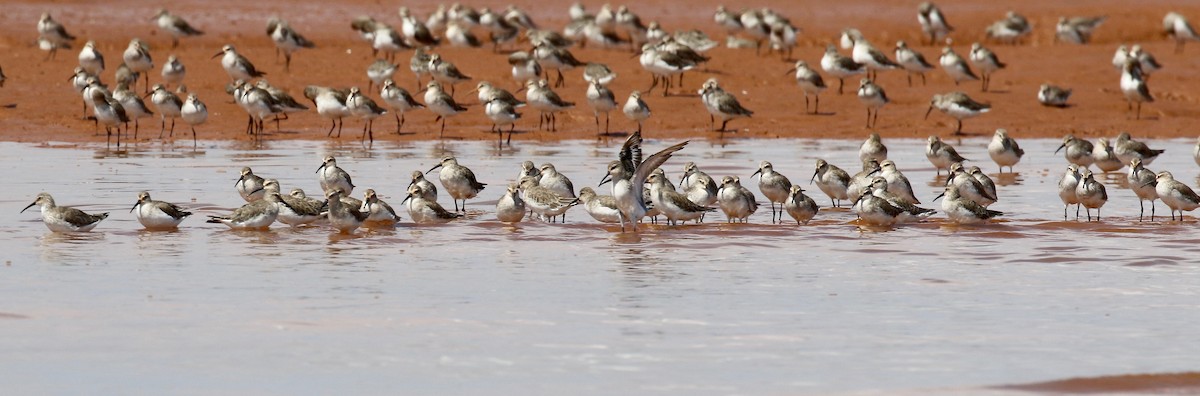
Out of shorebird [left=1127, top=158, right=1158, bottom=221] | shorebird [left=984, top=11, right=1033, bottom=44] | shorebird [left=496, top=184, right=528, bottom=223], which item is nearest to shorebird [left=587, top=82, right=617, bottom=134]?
shorebird [left=496, top=184, right=528, bottom=223]

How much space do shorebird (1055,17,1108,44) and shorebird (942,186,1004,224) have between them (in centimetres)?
2937

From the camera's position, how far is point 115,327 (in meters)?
11.9

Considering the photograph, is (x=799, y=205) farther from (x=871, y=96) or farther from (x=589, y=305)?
(x=871, y=96)

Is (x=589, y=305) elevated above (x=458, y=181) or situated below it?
below

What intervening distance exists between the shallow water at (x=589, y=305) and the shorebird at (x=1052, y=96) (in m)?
16.0

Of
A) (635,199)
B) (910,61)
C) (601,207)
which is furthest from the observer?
(910,61)

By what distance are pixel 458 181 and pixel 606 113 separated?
13.8 m

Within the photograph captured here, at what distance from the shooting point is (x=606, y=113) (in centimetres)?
3388

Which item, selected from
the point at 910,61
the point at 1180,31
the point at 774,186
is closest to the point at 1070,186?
the point at 774,186

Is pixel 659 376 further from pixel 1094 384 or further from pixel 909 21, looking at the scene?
pixel 909 21

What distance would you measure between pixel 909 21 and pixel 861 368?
41792 mm

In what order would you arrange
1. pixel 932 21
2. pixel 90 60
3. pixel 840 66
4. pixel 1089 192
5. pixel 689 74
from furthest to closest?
1. pixel 932 21
2. pixel 689 74
3. pixel 840 66
4. pixel 90 60
5. pixel 1089 192

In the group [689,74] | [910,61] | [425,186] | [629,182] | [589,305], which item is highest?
[910,61]

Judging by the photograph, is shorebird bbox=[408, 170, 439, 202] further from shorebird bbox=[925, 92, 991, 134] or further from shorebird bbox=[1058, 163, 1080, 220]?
shorebird bbox=[925, 92, 991, 134]
